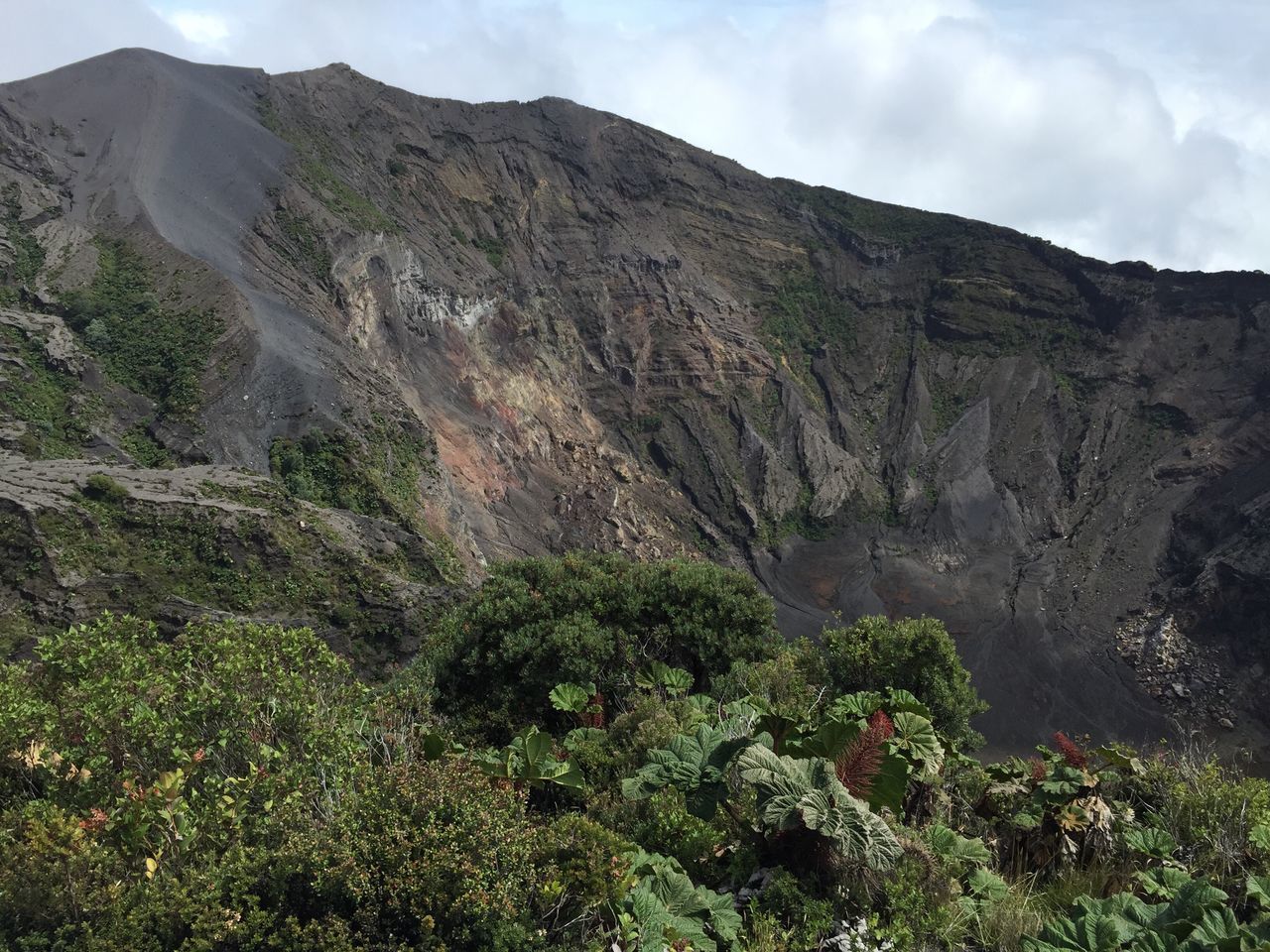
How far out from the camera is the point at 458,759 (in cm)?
813

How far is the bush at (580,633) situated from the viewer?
14.9 metres

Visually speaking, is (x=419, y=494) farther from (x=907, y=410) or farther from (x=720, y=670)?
(x=907, y=410)

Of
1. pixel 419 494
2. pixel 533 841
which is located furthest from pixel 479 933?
pixel 419 494

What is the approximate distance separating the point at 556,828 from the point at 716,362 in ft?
193

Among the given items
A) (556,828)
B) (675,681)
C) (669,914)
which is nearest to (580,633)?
(675,681)

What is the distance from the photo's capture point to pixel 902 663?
15836 millimetres

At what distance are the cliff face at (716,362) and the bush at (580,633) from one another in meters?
22.6

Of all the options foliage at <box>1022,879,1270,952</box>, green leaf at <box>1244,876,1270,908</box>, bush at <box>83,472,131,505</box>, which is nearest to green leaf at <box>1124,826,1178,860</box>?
foliage at <box>1022,879,1270,952</box>

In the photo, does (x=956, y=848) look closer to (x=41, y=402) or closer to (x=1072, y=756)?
(x=1072, y=756)

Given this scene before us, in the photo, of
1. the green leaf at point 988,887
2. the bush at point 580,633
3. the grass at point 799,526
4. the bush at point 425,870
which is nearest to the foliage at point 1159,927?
the green leaf at point 988,887

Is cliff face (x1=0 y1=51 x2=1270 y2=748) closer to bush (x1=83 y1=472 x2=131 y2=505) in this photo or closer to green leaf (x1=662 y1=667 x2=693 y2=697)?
bush (x1=83 y1=472 x2=131 y2=505)

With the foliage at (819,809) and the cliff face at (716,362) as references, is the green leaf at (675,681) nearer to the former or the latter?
the foliage at (819,809)

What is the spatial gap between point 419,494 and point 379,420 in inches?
152

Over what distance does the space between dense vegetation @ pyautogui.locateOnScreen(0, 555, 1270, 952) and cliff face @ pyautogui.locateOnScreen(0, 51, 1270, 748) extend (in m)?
27.7
